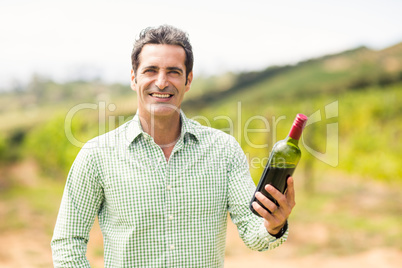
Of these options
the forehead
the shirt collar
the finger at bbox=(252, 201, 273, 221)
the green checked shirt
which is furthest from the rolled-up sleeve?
the finger at bbox=(252, 201, 273, 221)

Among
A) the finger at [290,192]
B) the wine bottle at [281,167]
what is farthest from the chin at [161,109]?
the finger at [290,192]

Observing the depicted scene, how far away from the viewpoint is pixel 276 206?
146 cm

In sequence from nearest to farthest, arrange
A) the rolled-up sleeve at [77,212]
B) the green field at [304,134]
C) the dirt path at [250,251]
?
the rolled-up sleeve at [77,212] < the dirt path at [250,251] < the green field at [304,134]

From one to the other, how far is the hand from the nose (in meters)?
0.59

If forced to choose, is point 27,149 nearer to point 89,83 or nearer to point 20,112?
point 20,112

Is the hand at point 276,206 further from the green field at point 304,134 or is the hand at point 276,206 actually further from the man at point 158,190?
the green field at point 304,134

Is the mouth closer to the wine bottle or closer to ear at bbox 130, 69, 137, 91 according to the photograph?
ear at bbox 130, 69, 137, 91

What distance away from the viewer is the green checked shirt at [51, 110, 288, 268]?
1579 mm

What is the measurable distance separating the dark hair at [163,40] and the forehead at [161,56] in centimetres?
2

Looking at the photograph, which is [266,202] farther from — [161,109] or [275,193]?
[161,109]

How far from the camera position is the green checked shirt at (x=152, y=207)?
158 centimetres

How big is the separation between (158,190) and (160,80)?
A: 1.50 feet

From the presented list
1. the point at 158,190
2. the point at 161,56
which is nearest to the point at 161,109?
the point at 161,56

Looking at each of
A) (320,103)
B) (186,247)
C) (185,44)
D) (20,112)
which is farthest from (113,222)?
(20,112)
